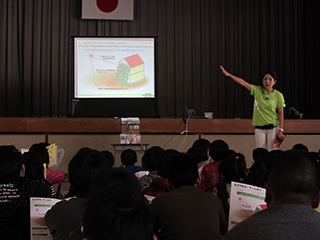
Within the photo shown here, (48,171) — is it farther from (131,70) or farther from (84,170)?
(131,70)

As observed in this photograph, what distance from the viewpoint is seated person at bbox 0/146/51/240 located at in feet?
4.64

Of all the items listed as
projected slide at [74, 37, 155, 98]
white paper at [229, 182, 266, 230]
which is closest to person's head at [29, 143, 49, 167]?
white paper at [229, 182, 266, 230]

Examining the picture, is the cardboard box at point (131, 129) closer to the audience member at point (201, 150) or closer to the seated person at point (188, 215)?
the audience member at point (201, 150)

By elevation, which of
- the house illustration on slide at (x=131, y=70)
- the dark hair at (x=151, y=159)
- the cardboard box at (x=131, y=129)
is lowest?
the dark hair at (x=151, y=159)

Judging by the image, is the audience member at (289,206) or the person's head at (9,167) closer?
the audience member at (289,206)

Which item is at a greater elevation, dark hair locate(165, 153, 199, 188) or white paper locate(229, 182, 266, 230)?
dark hair locate(165, 153, 199, 188)

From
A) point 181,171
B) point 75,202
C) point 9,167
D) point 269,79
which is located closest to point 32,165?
point 9,167

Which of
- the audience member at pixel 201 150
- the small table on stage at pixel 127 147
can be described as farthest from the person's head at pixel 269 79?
the small table on stage at pixel 127 147

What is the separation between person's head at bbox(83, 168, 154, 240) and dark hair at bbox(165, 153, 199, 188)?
0.77 meters

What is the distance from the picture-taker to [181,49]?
22.0ft

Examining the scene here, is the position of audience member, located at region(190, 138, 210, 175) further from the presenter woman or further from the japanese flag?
the japanese flag

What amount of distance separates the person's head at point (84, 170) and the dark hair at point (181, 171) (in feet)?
0.94

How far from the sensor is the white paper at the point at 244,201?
4.48ft

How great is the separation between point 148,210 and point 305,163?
16.3 inches
